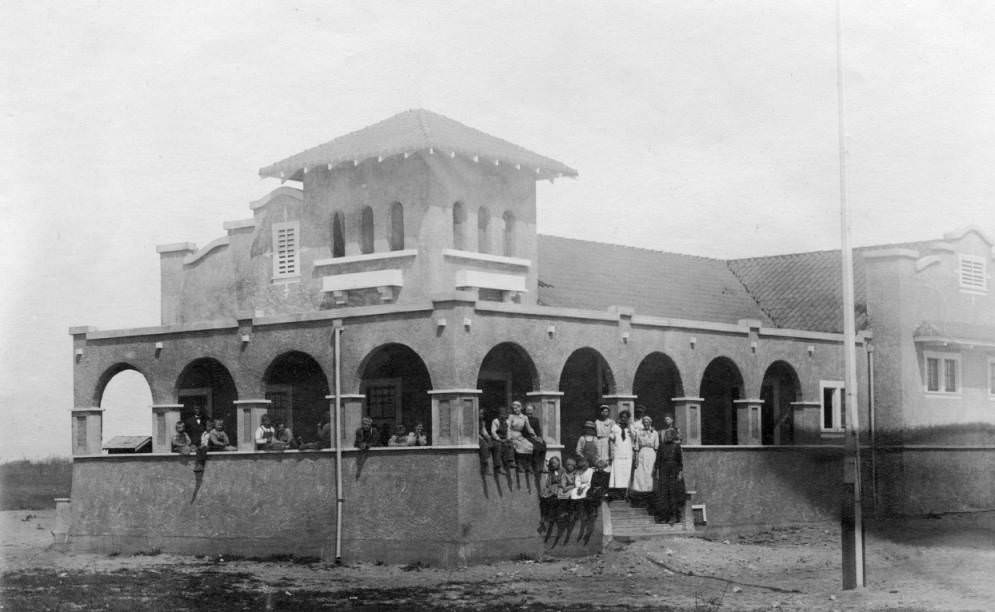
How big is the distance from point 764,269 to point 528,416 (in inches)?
649

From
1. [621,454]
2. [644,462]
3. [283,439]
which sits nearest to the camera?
[283,439]

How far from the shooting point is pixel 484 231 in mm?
30750

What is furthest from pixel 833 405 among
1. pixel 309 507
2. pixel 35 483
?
pixel 35 483

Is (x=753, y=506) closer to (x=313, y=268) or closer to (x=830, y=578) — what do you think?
(x=830, y=578)

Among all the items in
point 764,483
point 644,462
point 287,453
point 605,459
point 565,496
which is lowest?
point 764,483

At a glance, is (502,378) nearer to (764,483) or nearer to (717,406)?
(764,483)

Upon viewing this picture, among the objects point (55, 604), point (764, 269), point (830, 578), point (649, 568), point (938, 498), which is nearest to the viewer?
point (55, 604)

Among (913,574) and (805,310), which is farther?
(805,310)

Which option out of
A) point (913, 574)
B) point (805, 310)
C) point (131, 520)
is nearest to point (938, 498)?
point (805, 310)

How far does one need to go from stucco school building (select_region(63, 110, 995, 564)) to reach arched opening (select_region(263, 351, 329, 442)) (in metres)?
0.05

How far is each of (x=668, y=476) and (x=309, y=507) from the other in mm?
7248

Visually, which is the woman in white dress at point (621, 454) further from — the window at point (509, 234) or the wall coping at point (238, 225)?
the wall coping at point (238, 225)

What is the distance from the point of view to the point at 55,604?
2144 centimetres

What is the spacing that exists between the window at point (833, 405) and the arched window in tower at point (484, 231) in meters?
9.74
